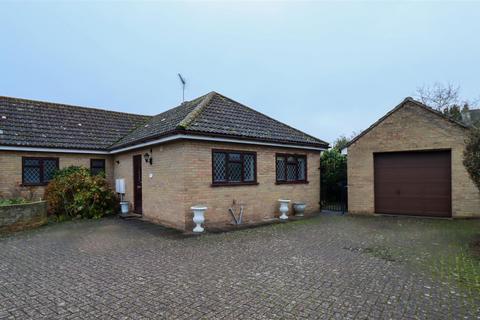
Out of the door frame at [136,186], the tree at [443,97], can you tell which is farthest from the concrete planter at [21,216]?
the tree at [443,97]

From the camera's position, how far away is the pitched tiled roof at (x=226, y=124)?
9562 millimetres

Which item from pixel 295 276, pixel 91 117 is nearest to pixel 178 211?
pixel 295 276

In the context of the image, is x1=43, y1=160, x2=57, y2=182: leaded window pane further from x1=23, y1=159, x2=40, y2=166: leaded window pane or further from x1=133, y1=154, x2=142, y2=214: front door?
x1=133, y1=154, x2=142, y2=214: front door

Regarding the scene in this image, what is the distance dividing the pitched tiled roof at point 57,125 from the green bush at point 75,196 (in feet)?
6.17

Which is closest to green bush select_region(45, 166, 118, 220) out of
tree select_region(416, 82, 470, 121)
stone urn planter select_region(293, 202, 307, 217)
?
stone urn planter select_region(293, 202, 307, 217)

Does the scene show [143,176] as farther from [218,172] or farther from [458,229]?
[458,229]

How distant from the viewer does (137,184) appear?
12.1 metres

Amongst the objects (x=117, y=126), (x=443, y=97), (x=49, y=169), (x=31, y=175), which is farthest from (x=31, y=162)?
(x=443, y=97)

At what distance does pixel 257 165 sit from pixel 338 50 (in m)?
8.56

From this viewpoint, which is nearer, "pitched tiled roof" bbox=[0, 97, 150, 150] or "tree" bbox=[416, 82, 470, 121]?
"pitched tiled roof" bbox=[0, 97, 150, 150]

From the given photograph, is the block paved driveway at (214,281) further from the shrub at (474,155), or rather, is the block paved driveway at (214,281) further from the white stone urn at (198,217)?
the shrub at (474,155)

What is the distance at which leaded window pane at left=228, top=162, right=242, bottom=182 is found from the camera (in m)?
10.1

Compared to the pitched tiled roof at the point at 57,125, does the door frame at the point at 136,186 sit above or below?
below

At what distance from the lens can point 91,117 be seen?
16062 mm
